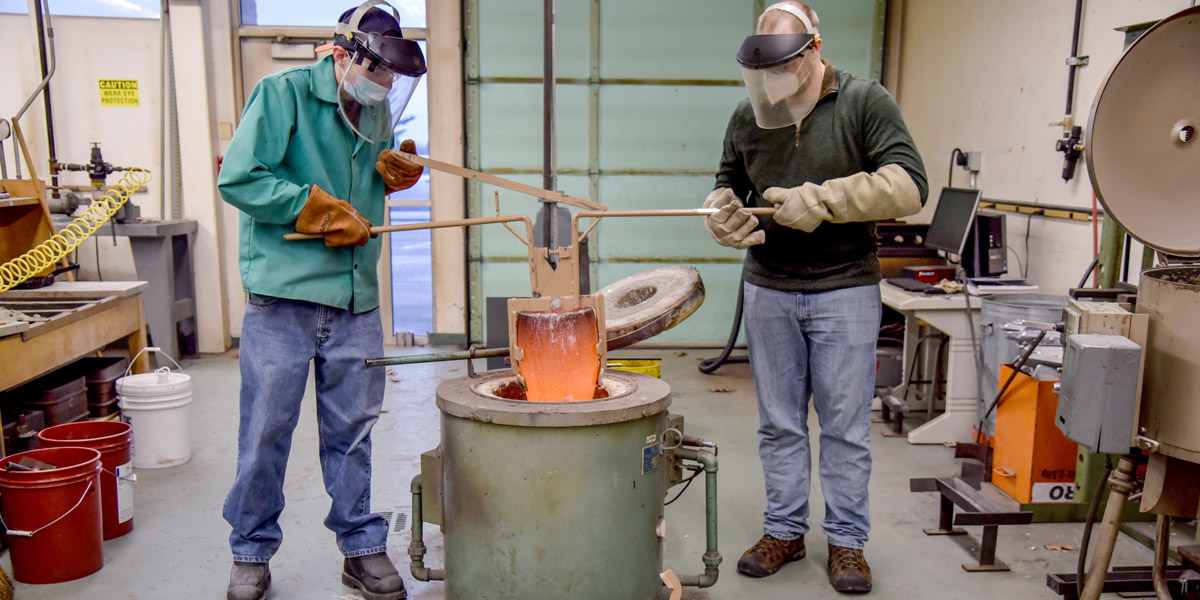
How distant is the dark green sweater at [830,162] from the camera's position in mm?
2068

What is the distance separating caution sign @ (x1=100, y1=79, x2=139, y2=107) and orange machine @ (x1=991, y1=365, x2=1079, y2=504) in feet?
15.4

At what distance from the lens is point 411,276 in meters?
6.82

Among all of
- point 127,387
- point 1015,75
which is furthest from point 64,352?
point 1015,75

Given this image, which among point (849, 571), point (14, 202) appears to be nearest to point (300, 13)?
point (14, 202)

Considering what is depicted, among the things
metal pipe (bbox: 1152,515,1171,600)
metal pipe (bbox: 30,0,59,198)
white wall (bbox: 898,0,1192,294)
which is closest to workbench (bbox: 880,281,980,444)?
white wall (bbox: 898,0,1192,294)

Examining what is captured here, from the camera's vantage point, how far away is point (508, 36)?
4.86 meters

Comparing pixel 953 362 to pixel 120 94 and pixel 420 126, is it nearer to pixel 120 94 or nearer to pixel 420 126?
pixel 420 126

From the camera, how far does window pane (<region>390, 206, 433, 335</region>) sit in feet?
17.6

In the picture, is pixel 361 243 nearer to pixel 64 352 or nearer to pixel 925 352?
pixel 64 352

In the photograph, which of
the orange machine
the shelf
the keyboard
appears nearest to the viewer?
the orange machine

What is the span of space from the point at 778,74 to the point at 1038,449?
1588 mm

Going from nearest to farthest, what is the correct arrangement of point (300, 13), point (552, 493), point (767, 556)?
point (552, 493)
point (767, 556)
point (300, 13)

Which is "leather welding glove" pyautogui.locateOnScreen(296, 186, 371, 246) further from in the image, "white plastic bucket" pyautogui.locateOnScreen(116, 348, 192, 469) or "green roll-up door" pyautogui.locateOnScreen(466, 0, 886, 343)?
"green roll-up door" pyautogui.locateOnScreen(466, 0, 886, 343)

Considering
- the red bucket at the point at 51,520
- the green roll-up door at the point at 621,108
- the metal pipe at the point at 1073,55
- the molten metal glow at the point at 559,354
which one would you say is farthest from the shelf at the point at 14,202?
the metal pipe at the point at 1073,55
